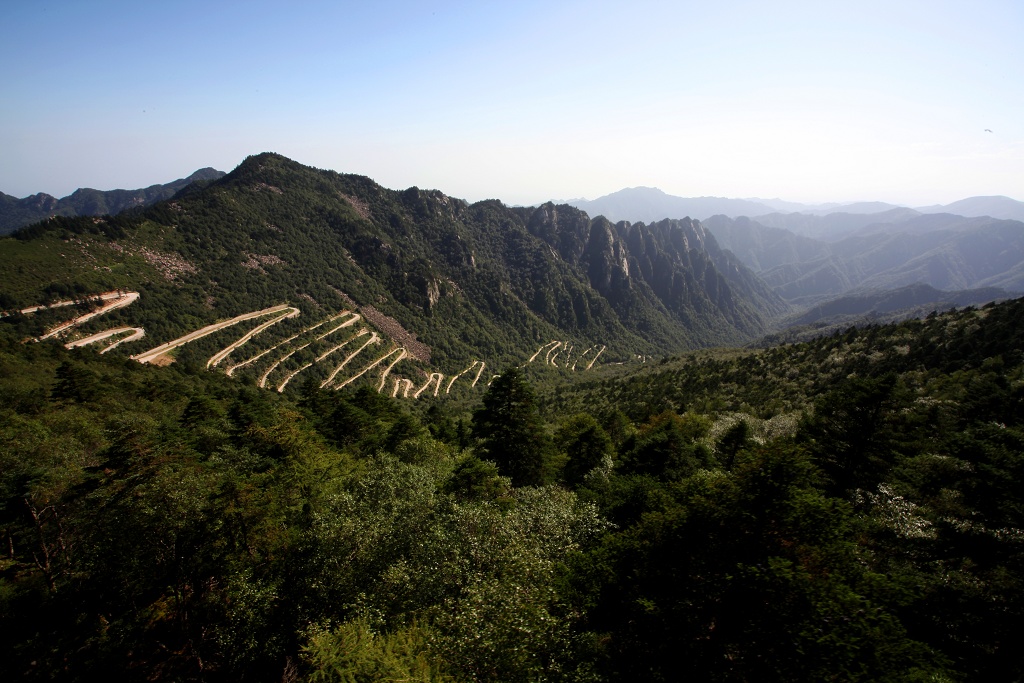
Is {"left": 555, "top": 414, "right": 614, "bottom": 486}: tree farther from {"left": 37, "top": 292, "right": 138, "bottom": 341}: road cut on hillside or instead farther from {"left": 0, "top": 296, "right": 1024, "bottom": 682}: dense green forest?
{"left": 37, "top": 292, "right": 138, "bottom": 341}: road cut on hillside

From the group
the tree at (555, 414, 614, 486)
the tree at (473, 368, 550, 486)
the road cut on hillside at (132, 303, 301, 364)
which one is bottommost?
the tree at (555, 414, 614, 486)

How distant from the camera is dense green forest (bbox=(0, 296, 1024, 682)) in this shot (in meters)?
14.3

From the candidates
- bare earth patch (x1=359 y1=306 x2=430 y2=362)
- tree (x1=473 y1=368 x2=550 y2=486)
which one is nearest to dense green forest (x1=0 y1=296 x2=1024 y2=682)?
tree (x1=473 y1=368 x2=550 y2=486)

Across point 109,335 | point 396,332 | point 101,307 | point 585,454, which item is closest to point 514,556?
point 585,454

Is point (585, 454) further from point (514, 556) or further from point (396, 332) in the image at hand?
point (396, 332)

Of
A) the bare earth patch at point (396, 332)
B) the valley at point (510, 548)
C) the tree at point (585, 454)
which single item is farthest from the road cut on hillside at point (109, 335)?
the tree at point (585, 454)

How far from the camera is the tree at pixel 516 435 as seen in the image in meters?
38.4

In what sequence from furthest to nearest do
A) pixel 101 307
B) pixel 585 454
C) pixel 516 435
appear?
pixel 101 307, pixel 585 454, pixel 516 435

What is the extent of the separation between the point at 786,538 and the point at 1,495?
136 feet

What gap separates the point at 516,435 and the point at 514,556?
19.6m

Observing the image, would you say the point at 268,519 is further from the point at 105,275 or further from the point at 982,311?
the point at 105,275

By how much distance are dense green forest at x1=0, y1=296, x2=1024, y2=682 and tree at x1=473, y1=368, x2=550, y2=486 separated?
0.24 m

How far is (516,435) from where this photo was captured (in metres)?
39.1

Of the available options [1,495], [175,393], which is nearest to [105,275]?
[175,393]
